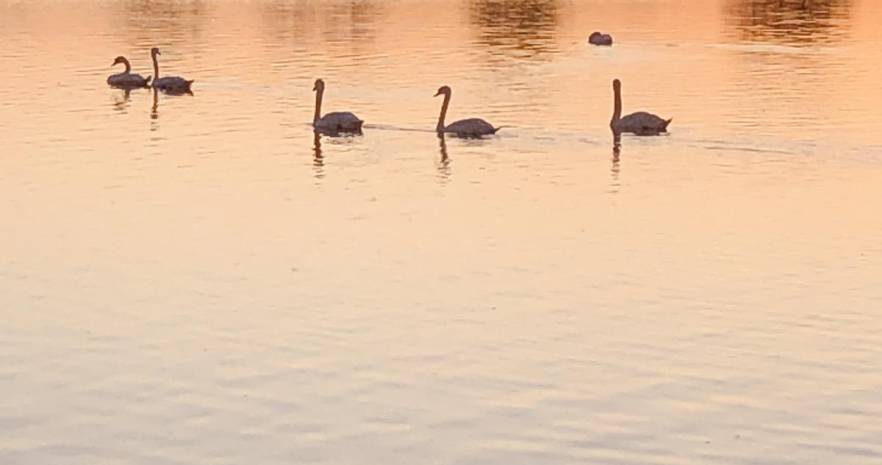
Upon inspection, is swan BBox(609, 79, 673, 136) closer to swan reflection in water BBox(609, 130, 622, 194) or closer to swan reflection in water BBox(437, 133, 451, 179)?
swan reflection in water BBox(609, 130, 622, 194)

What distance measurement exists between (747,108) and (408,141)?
7.25m

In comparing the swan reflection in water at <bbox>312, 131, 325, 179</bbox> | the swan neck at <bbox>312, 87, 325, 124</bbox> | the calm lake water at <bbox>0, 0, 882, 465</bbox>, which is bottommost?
the swan reflection in water at <bbox>312, 131, 325, 179</bbox>

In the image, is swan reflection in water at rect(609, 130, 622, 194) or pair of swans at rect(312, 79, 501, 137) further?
pair of swans at rect(312, 79, 501, 137)

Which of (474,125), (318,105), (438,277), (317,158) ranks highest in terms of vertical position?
(318,105)

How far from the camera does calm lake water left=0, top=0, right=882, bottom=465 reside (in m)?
12.5

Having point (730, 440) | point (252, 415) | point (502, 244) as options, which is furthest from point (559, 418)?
point (502, 244)

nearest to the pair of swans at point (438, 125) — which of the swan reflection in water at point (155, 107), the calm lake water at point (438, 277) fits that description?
the calm lake water at point (438, 277)

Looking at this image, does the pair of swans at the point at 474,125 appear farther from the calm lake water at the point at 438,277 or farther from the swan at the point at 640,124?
the calm lake water at the point at 438,277

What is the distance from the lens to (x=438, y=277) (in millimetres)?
17500

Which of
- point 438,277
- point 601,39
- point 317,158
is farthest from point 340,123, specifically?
point 601,39

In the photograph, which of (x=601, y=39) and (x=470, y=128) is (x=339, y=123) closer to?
(x=470, y=128)

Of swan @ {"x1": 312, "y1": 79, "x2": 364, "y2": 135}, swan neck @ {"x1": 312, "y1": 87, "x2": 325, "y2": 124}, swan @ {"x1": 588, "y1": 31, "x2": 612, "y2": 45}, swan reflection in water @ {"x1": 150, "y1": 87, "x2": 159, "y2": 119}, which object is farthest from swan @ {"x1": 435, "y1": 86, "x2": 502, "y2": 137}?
swan @ {"x1": 588, "y1": 31, "x2": 612, "y2": 45}

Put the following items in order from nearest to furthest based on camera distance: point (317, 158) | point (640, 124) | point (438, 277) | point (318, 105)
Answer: point (438, 277) < point (317, 158) < point (640, 124) < point (318, 105)

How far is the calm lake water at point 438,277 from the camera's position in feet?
41.1
